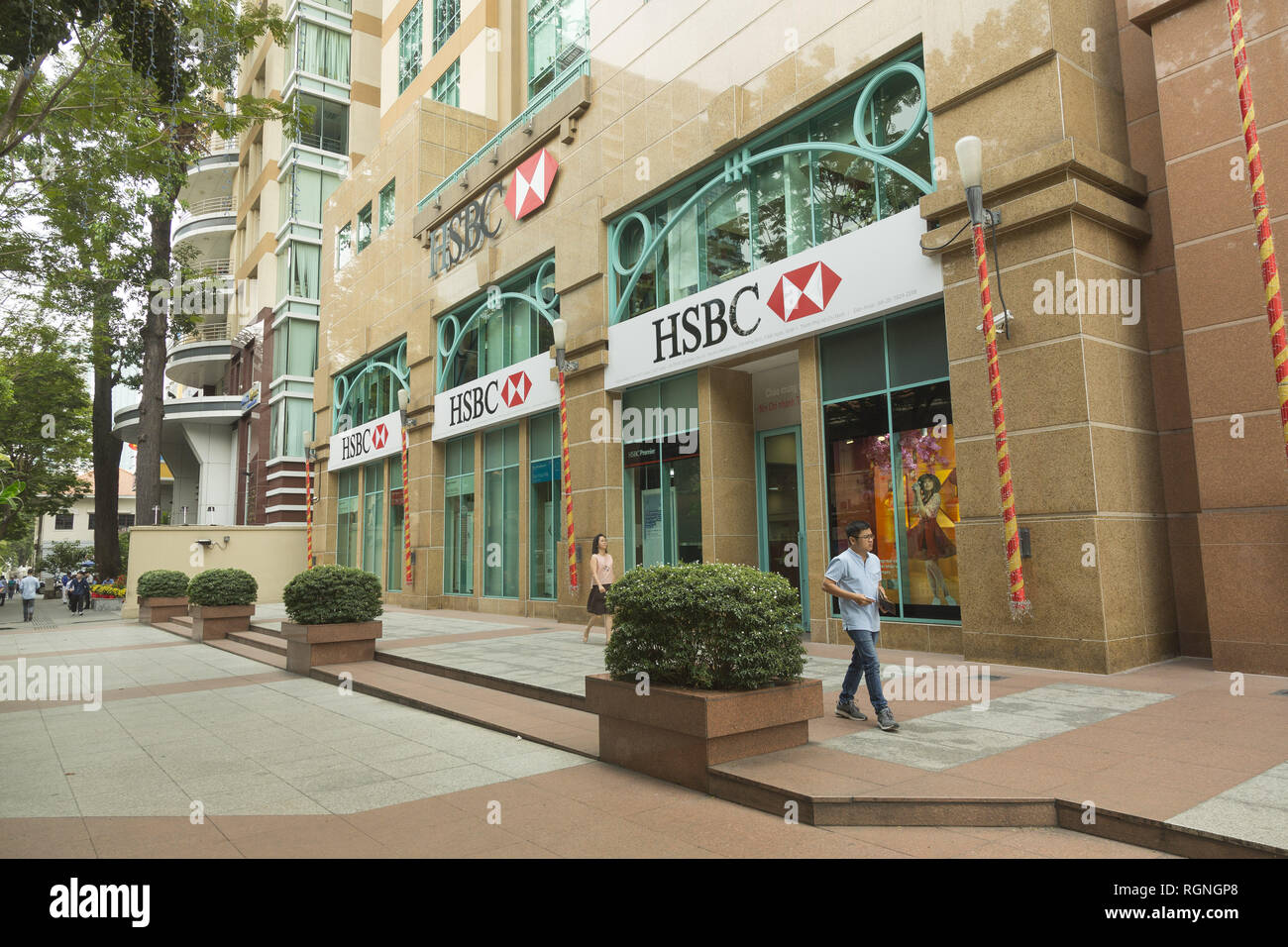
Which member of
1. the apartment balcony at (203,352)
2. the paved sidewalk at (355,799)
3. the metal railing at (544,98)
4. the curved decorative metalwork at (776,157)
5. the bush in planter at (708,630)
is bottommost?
the paved sidewalk at (355,799)

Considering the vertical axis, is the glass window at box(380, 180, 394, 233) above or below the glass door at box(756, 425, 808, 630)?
above

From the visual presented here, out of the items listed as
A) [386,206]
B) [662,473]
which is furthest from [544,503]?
[386,206]

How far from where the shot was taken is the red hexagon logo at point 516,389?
769 inches

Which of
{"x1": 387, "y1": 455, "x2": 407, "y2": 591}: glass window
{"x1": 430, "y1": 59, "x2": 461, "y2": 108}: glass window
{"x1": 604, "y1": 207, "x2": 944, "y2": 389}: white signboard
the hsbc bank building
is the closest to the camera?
the hsbc bank building

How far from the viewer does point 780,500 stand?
14477 mm

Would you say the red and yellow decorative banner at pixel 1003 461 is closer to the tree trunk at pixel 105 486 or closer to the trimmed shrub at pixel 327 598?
the trimmed shrub at pixel 327 598

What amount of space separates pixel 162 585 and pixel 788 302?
66.0ft

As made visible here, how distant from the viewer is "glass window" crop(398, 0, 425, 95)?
101 ft

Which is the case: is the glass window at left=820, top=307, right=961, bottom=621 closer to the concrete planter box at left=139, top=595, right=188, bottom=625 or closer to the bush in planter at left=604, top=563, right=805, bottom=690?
the bush in planter at left=604, top=563, right=805, bottom=690

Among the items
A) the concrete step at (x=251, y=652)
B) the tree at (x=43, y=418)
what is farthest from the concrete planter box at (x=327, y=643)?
the tree at (x=43, y=418)

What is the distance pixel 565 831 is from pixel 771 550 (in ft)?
32.4

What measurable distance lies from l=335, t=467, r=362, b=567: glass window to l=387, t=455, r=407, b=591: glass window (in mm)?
2963

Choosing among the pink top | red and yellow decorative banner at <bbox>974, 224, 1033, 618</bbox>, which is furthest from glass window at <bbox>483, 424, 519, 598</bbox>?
red and yellow decorative banner at <bbox>974, 224, 1033, 618</bbox>

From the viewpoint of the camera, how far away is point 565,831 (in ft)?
16.4
